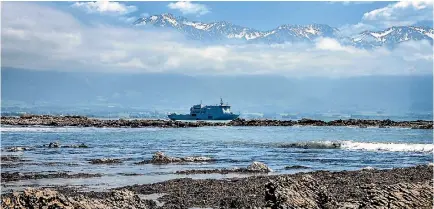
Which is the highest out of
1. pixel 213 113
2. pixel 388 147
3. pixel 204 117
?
pixel 213 113

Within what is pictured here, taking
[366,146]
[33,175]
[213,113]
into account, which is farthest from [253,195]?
[213,113]

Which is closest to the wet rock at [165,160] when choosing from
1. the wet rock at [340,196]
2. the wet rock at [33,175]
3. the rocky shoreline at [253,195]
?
the wet rock at [33,175]

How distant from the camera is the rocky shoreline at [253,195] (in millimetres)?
11725

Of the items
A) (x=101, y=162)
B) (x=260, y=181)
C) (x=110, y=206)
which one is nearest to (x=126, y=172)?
(x=101, y=162)

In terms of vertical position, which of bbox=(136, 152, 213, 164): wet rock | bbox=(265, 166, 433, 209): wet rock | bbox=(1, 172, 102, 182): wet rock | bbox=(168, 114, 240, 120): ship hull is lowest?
bbox=(1, 172, 102, 182): wet rock

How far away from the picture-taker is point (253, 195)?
61.5 feet

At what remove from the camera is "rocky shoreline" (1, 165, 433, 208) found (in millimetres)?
11725

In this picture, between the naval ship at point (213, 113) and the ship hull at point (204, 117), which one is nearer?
the naval ship at point (213, 113)

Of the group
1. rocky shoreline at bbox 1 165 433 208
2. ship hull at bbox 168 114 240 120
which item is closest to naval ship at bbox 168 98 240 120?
ship hull at bbox 168 114 240 120

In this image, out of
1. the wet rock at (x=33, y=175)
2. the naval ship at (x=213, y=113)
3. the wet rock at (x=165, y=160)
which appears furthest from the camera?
the naval ship at (x=213, y=113)

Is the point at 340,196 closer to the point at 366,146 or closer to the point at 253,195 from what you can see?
the point at 253,195

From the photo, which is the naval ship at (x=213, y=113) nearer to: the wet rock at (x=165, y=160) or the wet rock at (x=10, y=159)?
the wet rock at (x=165, y=160)

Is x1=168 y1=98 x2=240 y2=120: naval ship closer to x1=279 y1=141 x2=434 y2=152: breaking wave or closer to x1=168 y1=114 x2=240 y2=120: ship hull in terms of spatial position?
x1=168 y1=114 x2=240 y2=120: ship hull

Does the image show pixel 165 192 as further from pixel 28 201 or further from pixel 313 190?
pixel 28 201
